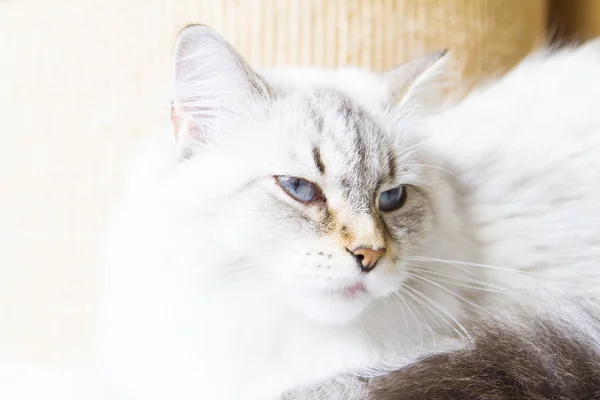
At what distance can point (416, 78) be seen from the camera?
1.15 m

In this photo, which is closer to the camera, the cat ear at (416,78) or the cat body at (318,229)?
the cat body at (318,229)

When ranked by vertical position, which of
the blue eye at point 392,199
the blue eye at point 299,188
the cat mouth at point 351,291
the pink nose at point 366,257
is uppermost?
the blue eye at point 299,188

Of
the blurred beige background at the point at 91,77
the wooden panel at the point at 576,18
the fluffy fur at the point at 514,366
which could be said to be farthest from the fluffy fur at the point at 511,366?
the wooden panel at the point at 576,18

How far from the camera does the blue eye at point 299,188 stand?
97 cm

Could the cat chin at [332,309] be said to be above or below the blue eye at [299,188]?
below

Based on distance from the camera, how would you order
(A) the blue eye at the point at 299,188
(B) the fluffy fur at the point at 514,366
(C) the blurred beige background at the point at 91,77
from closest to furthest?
1. (B) the fluffy fur at the point at 514,366
2. (A) the blue eye at the point at 299,188
3. (C) the blurred beige background at the point at 91,77

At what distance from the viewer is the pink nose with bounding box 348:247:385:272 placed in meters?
0.90

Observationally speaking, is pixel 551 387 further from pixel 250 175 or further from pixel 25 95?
pixel 25 95

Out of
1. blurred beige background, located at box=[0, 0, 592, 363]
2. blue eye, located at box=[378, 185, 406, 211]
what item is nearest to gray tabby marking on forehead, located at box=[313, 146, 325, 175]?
blue eye, located at box=[378, 185, 406, 211]

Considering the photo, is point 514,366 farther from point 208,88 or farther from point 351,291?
point 208,88

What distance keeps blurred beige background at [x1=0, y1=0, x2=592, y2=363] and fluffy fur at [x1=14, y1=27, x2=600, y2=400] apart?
14.1 inches

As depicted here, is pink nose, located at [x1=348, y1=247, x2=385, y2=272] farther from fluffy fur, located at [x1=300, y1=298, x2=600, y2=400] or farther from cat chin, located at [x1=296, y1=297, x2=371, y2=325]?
fluffy fur, located at [x1=300, y1=298, x2=600, y2=400]

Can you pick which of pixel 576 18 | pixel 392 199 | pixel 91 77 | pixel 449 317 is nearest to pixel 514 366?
pixel 449 317

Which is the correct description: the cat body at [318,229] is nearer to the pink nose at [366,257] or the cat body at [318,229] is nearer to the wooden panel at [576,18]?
the pink nose at [366,257]
